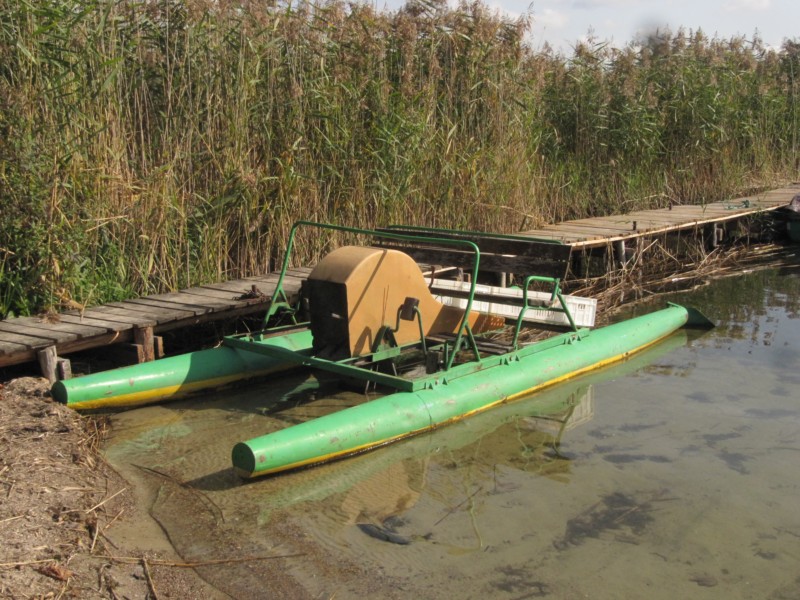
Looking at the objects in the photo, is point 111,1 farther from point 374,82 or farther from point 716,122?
point 716,122

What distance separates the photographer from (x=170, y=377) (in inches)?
224

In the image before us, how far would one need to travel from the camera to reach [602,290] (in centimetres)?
994

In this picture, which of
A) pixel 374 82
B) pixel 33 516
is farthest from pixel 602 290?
pixel 33 516

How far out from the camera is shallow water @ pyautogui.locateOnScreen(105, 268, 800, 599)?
3.75m

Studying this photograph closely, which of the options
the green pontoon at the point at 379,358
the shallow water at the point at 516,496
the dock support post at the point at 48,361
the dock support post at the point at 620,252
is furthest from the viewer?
the dock support post at the point at 620,252

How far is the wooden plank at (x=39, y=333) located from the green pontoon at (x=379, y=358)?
0.35 m

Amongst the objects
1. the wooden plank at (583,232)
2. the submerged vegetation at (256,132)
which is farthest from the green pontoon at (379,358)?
the wooden plank at (583,232)

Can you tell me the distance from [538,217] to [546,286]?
1.52m

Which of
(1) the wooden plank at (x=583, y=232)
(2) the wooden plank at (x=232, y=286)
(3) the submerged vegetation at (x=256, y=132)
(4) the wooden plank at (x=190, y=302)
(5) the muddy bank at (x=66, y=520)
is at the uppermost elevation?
(3) the submerged vegetation at (x=256, y=132)

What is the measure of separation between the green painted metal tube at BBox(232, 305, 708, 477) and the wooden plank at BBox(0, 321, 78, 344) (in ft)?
5.57

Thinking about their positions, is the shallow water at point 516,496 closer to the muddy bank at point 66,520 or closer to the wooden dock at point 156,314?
the muddy bank at point 66,520

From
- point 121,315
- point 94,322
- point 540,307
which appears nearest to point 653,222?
point 540,307

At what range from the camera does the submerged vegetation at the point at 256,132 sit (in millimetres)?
6148

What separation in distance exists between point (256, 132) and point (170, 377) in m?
2.71
